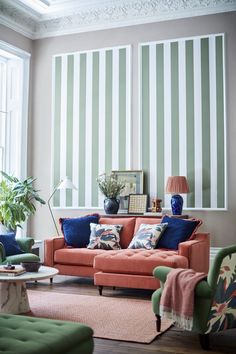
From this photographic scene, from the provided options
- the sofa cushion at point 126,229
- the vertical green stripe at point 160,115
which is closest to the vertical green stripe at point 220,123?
the vertical green stripe at point 160,115

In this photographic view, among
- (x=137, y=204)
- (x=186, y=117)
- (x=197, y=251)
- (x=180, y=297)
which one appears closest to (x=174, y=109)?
(x=186, y=117)

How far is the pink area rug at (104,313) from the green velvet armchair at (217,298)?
47 cm

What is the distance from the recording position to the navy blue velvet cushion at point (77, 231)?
6535 mm

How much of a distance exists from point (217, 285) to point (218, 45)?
435 centimetres

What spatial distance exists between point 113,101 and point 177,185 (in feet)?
6.14

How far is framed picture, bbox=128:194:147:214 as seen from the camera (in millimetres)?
7078

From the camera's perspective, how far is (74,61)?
7941 millimetres

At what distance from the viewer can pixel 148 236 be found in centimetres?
603

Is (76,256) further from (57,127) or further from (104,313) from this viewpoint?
(57,127)

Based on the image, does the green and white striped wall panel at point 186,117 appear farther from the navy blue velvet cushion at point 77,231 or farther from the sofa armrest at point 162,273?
the sofa armrest at point 162,273

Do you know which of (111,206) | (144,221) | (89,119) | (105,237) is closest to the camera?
(105,237)

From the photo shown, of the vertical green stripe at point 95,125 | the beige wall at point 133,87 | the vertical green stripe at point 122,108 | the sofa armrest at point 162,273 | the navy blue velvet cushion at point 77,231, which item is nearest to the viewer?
the sofa armrest at point 162,273

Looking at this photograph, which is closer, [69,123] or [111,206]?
[111,206]

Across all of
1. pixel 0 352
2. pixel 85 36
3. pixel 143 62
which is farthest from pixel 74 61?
pixel 0 352
